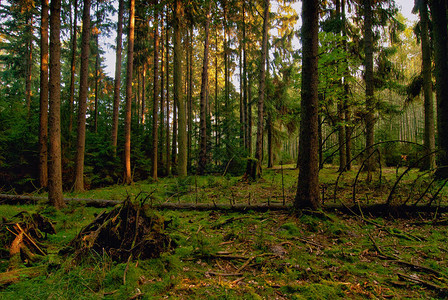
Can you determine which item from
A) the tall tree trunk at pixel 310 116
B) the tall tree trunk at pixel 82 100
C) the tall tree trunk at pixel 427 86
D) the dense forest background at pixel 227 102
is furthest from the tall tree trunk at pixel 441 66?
the tall tree trunk at pixel 82 100

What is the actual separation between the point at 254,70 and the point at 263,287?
18099mm

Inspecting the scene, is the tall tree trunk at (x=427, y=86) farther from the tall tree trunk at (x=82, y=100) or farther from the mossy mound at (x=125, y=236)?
the tall tree trunk at (x=82, y=100)

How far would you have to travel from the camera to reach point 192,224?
4547mm

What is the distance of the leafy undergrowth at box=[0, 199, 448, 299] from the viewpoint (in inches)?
84.9

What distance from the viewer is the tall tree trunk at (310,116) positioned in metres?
4.35

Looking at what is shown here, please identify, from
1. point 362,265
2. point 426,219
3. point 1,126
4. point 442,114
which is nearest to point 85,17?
point 1,126

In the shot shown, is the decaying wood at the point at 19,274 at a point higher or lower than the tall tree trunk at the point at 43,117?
lower

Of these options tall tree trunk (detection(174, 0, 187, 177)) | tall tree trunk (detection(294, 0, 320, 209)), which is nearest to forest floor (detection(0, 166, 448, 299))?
tall tree trunk (detection(294, 0, 320, 209))

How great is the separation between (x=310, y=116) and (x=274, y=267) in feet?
9.89

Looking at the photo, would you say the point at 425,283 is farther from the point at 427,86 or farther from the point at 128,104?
the point at 427,86

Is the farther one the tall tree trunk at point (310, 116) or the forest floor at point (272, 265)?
the tall tree trunk at point (310, 116)

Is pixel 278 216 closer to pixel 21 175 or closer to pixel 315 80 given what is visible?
pixel 315 80

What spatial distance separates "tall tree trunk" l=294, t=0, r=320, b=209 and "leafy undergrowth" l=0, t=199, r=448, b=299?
581 mm

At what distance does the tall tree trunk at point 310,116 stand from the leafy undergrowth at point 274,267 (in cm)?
58
